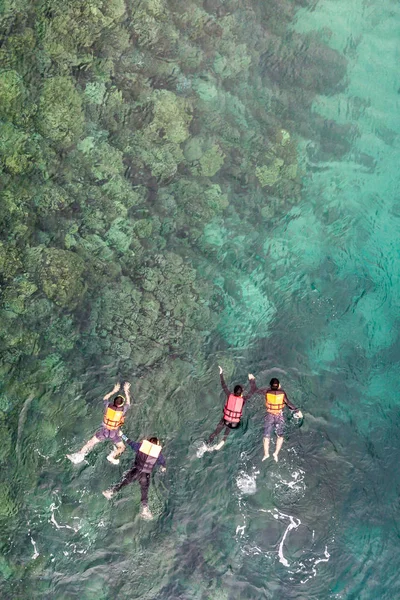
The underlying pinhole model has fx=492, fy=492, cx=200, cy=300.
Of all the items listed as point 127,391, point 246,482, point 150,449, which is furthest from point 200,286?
point 246,482

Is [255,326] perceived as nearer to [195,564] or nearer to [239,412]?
[239,412]

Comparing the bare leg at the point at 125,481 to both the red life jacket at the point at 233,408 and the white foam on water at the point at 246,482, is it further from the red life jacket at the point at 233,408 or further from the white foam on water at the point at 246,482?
the white foam on water at the point at 246,482

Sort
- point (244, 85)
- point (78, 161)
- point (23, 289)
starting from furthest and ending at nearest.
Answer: point (244, 85)
point (78, 161)
point (23, 289)

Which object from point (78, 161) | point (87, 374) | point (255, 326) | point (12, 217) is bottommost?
point (87, 374)

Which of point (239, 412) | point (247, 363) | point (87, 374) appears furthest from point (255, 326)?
point (87, 374)

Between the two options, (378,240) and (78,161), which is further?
(378,240)

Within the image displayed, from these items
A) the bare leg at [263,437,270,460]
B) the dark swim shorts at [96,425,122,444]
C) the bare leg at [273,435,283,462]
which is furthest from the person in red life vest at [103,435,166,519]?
the bare leg at [273,435,283,462]

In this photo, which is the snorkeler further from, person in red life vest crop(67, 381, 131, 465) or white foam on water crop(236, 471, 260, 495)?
person in red life vest crop(67, 381, 131, 465)
